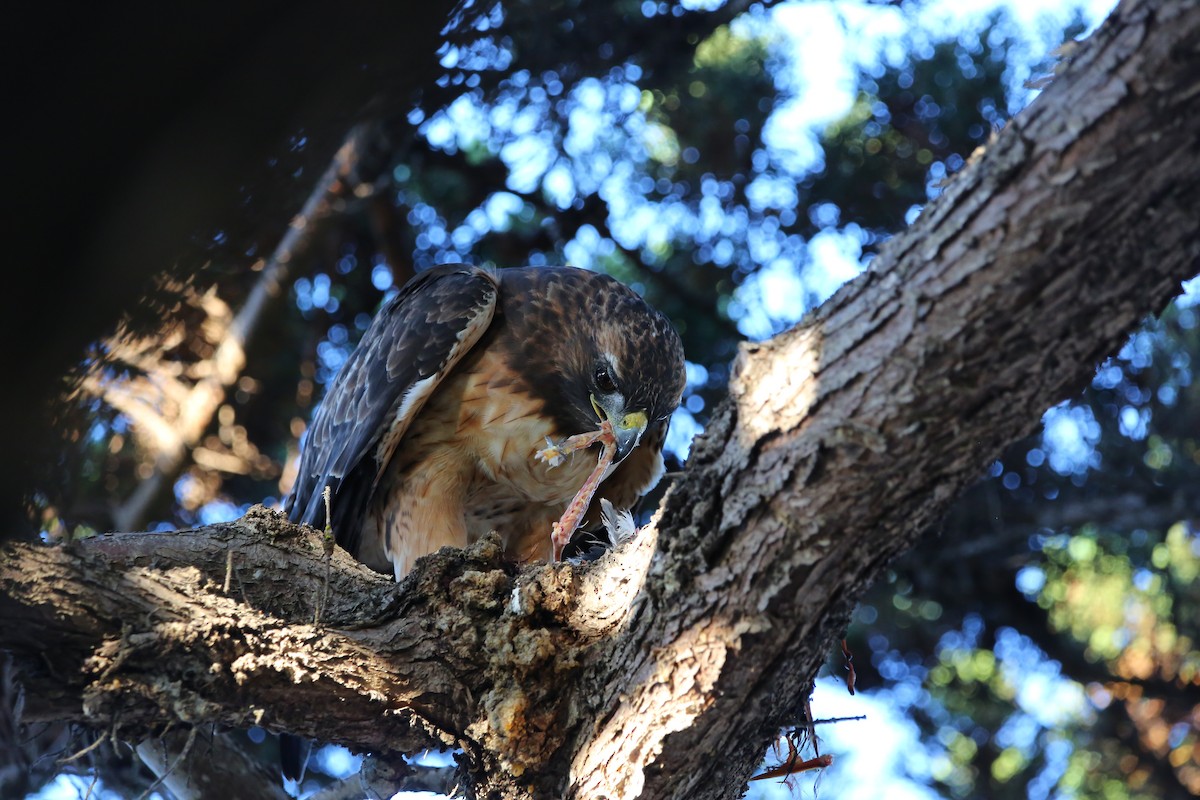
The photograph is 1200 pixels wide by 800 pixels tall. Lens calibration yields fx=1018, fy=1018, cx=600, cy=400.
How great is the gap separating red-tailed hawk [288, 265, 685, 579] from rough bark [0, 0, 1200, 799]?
3.38ft

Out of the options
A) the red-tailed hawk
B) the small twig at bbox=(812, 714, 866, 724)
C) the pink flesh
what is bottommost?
the small twig at bbox=(812, 714, 866, 724)

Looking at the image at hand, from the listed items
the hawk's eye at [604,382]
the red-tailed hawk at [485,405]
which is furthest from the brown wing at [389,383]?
the hawk's eye at [604,382]

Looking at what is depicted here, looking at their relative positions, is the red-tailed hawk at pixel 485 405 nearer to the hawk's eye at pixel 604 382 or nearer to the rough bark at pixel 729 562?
the hawk's eye at pixel 604 382

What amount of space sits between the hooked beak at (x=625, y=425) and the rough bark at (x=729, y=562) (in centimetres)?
115

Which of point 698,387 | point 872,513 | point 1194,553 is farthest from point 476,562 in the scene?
point 1194,553

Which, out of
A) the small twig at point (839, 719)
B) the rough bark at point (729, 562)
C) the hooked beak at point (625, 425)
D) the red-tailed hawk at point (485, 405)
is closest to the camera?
the rough bark at point (729, 562)

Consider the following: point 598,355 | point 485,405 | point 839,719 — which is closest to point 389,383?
point 485,405

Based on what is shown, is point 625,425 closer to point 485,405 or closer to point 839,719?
point 485,405

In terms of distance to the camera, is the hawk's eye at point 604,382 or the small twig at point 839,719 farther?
the hawk's eye at point 604,382

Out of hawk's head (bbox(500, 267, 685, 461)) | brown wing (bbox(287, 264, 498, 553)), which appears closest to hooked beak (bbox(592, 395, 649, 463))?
hawk's head (bbox(500, 267, 685, 461))

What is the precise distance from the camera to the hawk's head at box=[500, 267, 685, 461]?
4.32m

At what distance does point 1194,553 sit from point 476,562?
636cm

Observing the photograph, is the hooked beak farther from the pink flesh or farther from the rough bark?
the rough bark

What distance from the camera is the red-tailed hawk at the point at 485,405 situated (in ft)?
14.1
